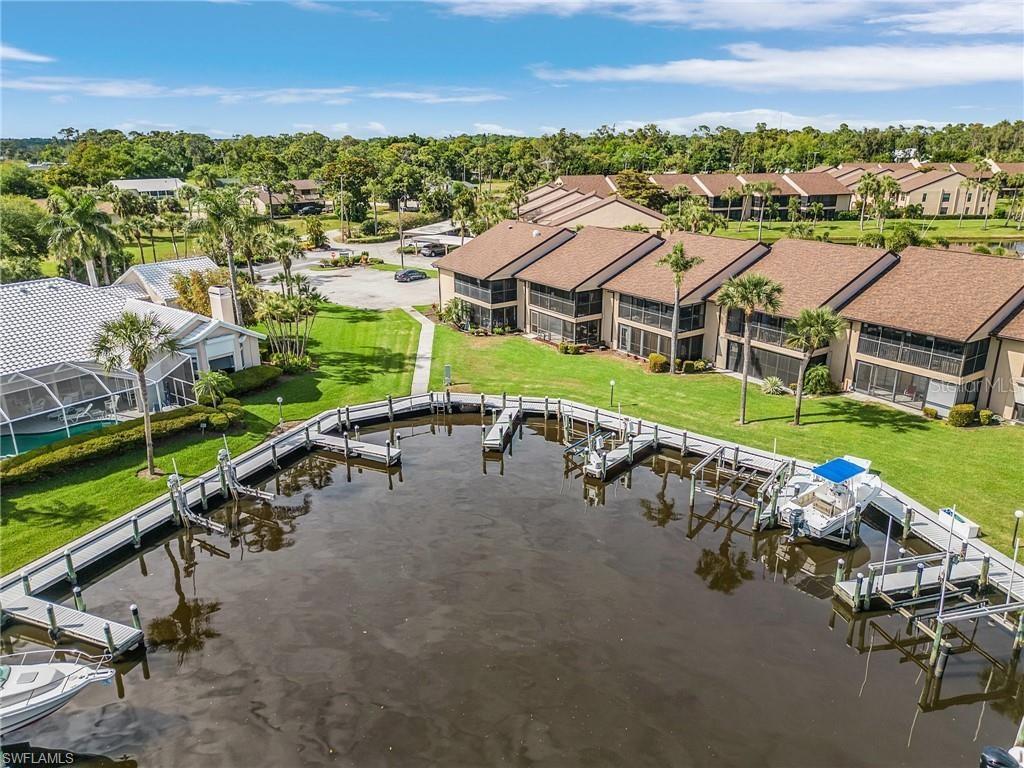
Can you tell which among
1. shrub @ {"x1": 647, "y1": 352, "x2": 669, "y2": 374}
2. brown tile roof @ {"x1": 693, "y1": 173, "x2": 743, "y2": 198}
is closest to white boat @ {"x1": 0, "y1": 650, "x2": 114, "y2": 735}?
shrub @ {"x1": 647, "y1": 352, "x2": 669, "y2": 374}

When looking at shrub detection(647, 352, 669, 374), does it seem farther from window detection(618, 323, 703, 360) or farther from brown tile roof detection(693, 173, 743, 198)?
brown tile roof detection(693, 173, 743, 198)

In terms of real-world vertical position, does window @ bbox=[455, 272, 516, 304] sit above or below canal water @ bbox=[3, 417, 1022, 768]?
above

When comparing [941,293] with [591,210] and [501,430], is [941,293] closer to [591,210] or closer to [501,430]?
[501,430]

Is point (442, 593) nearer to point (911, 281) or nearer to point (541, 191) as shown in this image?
point (911, 281)

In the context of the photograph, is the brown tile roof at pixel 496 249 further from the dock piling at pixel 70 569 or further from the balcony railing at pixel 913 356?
the dock piling at pixel 70 569

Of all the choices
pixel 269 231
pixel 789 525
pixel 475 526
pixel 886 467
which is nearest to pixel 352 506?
pixel 475 526

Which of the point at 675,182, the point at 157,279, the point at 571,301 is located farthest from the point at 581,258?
the point at 675,182
